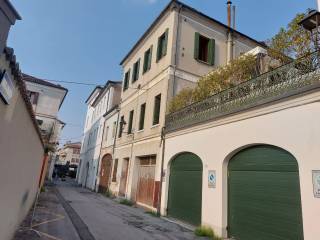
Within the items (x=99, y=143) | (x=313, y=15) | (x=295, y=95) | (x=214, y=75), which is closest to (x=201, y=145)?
(x=214, y=75)

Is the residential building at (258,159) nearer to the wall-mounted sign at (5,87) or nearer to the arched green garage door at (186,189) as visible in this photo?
the arched green garage door at (186,189)

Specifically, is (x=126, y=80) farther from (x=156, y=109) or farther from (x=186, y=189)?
(x=186, y=189)

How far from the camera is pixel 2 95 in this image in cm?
299

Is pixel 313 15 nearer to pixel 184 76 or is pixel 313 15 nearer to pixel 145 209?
pixel 184 76

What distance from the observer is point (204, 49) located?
15469 millimetres

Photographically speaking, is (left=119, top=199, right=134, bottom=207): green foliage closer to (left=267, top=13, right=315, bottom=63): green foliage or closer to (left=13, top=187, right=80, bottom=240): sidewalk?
(left=13, top=187, right=80, bottom=240): sidewalk

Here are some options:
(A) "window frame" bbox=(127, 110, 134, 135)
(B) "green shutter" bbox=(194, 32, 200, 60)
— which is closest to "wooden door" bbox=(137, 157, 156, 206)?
(A) "window frame" bbox=(127, 110, 134, 135)

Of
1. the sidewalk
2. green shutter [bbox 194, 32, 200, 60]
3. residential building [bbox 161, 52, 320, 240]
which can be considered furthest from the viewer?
green shutter [bbox 194, 32, 200, 60]

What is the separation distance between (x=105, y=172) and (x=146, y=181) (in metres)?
8.77

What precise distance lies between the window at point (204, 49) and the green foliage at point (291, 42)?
19.4ft

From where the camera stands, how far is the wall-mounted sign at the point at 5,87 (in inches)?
115

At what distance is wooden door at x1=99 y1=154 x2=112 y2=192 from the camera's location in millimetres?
20734

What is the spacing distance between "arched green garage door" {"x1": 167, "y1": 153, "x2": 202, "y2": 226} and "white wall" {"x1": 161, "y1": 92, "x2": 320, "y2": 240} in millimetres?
449

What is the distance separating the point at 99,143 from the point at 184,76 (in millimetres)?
14680
